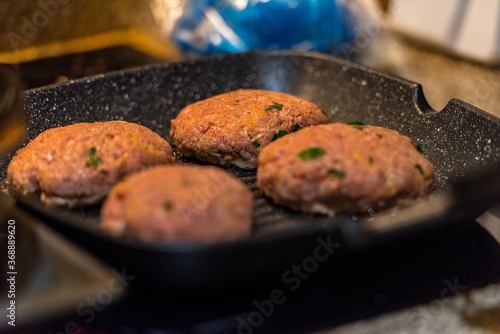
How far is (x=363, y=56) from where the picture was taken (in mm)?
3158

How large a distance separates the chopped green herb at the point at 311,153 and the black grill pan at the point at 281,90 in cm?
17

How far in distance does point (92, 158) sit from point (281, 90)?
3.27ft

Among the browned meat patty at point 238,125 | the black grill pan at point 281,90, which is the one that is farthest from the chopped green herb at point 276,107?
the black grill pan at point 281,90

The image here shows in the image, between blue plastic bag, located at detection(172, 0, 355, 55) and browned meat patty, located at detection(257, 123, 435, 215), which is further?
blue plastic bag, located at detection(172, 0, 355, 55)

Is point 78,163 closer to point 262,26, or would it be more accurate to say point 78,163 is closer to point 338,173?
point 338,173

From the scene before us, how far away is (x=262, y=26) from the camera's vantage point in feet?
9.28

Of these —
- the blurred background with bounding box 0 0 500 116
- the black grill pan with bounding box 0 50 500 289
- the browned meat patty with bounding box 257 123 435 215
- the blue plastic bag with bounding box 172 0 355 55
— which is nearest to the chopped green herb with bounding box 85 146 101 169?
the black grill pan with bounding box 0 50 500 289

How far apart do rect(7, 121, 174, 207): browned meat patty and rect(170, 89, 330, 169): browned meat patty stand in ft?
0.68

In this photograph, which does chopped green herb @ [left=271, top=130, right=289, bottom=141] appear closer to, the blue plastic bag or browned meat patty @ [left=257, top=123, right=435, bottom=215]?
browned meat patty @ [left=257, top=123, right=435, bottom=215]

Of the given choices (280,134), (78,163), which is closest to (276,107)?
(280,134)

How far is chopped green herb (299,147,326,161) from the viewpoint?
4.60 feet

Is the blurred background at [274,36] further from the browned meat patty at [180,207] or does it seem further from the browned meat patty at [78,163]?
the browned meat patty at [180,207]

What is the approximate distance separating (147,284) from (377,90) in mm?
1220

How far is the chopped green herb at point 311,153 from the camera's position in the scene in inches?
55.2
